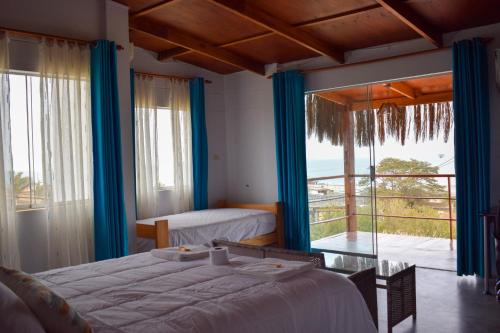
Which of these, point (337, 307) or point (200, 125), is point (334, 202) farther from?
point (337, 307)

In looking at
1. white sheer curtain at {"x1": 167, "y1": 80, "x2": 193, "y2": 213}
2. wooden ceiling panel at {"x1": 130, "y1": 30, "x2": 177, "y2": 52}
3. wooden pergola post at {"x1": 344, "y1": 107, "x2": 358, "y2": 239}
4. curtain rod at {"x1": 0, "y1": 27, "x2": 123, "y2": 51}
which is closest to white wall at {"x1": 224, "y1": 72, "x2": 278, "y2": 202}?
white sheer curtain at {"x1": 167, "y1": 80, "x2": 193, "y2": 213}

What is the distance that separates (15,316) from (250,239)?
12.7 ft

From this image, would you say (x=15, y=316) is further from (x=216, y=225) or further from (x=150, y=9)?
(x=150, y=9)

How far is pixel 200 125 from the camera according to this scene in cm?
586

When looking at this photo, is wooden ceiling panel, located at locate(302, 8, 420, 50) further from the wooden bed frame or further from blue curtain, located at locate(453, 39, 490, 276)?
the wooden bed frame

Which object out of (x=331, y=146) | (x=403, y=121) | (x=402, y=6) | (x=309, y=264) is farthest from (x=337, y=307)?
(x=403, y=121)

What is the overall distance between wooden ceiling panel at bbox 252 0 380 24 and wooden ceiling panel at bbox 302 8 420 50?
193 mm

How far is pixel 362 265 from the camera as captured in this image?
11.9ft

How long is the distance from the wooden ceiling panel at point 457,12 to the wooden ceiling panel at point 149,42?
9.03ft

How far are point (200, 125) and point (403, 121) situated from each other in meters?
3.44

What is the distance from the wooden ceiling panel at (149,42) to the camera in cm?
512

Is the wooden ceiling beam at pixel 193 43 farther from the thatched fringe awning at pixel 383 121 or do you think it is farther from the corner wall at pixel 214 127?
the thatched fringe awning at pixel 383 121

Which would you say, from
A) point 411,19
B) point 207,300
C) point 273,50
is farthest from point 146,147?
point 207,300

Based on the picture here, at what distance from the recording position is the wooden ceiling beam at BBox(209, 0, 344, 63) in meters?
4.04
